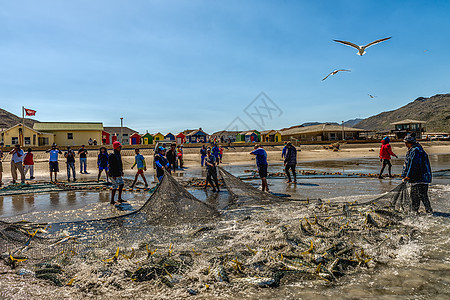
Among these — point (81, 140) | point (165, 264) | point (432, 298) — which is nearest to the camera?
point (432, 298)

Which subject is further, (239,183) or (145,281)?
(239,183)

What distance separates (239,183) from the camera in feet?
30.3

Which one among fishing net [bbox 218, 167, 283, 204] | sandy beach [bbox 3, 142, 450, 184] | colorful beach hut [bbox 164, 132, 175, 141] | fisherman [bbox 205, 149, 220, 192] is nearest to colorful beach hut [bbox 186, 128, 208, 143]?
colorful beach hut [bbox 164, 132, 175, 141]

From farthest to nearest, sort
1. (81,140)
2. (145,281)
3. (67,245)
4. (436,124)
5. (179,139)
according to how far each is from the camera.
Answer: (436,124)
(179,139)
(81,140)
(67,245)
(145,281)

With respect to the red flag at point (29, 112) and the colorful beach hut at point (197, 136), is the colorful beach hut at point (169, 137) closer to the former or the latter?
the colorful beach hut at point (197, 136)

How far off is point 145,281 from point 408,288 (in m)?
3.52

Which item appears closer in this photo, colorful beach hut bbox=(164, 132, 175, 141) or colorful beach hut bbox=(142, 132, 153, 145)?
colorful beach hut bbox=(142, 132, 153, 145)

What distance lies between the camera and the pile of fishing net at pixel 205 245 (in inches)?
159

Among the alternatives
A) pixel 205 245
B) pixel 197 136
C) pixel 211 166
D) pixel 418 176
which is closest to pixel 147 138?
pixel 197 136

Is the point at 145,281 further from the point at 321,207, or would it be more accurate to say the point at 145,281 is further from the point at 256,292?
the point at 321,207

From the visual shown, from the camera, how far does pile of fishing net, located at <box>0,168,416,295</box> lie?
4.04 meters

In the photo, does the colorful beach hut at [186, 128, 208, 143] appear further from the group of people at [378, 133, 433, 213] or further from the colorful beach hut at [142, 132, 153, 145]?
the group of people at [378, 133, 433, 213]

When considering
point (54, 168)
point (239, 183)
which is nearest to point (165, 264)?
point (239, 183)

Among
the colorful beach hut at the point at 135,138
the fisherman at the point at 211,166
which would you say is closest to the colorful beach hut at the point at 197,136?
the colorful beach hut at the point at 135,138
